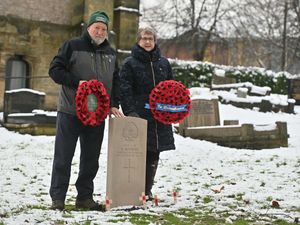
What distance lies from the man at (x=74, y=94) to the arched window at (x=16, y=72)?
530 inches

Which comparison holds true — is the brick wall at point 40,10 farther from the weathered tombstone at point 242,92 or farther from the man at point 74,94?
the man at point 74,94

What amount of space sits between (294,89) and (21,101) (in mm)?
14630

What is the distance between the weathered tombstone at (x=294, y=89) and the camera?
24.4 metres

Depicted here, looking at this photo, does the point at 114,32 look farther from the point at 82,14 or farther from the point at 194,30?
the point at 194,30

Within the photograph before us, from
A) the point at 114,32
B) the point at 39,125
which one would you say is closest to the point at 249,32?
the point at 114,32

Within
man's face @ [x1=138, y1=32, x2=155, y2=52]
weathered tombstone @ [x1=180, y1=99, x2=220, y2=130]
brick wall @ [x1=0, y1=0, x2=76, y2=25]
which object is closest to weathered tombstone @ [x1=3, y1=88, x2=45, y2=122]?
brick wall @ [x1=0, y1=0, x2=76, y2=25]

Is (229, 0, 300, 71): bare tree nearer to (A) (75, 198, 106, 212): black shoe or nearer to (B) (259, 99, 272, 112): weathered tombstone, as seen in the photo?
(B) (259, 99, 272, 112): weathered tombstone

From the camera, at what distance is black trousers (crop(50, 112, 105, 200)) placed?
525 centimetres

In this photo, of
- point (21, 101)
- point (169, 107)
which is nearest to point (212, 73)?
point (21, 101)

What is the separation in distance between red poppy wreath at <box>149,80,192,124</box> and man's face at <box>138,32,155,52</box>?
0.46m

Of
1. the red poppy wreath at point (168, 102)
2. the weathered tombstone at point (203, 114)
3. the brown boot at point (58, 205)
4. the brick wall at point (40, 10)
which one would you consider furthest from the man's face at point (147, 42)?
the brick wall at point (40, 10)

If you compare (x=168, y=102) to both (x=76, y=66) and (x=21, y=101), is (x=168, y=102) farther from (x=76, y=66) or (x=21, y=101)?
(x=21, y=101)

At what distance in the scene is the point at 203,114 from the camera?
13.5 metres

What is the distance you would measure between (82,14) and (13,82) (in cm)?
353
